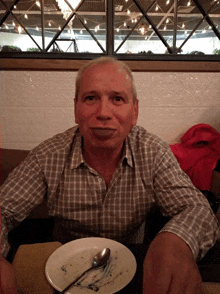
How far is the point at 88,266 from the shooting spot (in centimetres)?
67

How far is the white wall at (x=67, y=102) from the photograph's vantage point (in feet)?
7.16

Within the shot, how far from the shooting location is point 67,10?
223cm

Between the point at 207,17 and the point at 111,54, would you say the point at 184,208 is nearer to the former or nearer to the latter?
the point at 111,54

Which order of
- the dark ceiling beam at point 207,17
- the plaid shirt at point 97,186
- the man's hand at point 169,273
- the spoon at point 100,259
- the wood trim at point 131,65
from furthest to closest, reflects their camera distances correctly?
the dark ceiling beam at point 207,17 → the wood trim at point 131,65 → the plaid shirt at point 97,186 → the spoon at point 100,259 → the man's hand at point 169,273

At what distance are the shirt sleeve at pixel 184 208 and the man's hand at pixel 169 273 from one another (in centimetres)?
10

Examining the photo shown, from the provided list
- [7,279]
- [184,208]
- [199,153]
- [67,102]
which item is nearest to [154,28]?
[67,102]

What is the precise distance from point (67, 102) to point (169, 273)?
191cm

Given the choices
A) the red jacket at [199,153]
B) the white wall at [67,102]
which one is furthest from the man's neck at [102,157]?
the white wall at [67,102]

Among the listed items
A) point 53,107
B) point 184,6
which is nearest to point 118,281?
point 53,107

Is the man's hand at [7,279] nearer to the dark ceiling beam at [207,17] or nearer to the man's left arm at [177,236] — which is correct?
the man's left arm at [177,236]

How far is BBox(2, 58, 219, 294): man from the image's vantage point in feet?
3.10

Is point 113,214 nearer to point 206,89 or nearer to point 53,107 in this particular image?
point 53,107

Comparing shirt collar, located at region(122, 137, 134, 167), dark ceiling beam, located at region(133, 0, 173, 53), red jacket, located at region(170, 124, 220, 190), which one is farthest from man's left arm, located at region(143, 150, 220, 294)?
dark ceiling beam, located at region(133, 0, 173, 53)

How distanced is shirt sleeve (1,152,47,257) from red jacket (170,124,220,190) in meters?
1.33
